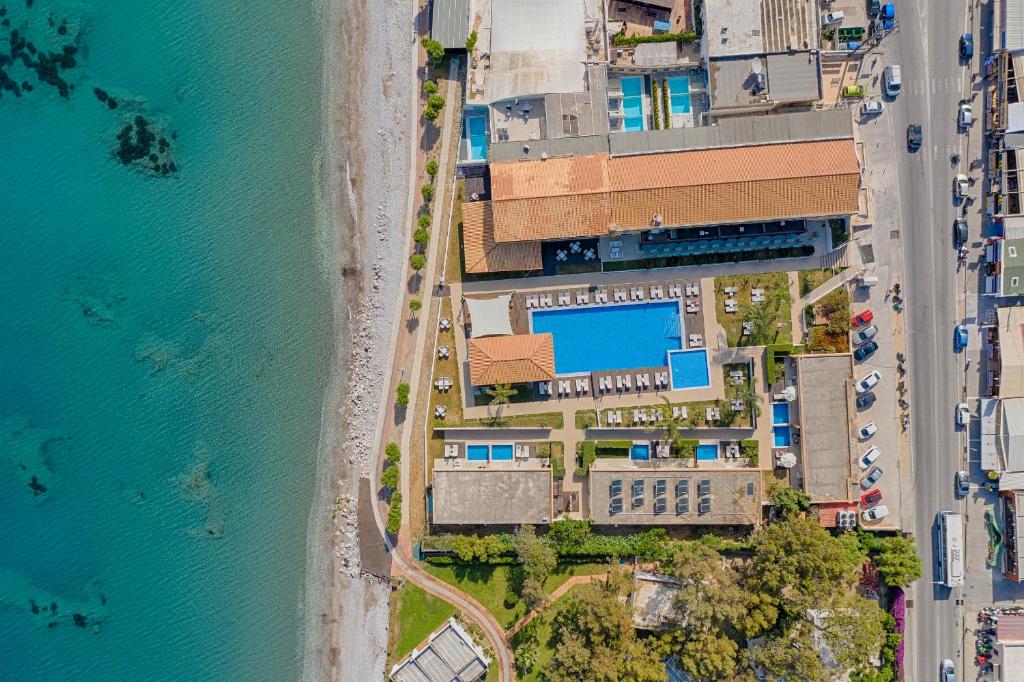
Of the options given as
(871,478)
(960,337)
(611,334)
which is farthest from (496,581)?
(960,337)

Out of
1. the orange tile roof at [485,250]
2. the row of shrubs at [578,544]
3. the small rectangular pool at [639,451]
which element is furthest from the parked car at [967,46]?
the row of shrubs at [578,544]

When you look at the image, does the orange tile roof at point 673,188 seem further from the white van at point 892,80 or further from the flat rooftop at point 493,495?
the flat rooftop at point 493,495

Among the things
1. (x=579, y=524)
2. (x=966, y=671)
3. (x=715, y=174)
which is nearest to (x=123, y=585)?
(x=579, y=524)

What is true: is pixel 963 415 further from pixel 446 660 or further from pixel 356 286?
pixel 356 286

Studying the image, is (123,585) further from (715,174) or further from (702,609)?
(715,174)

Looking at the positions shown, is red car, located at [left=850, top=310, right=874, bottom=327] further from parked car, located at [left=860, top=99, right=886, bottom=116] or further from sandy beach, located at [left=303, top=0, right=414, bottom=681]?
sandy beach, located at [left=303, top=0, right=414, bottom=681]
